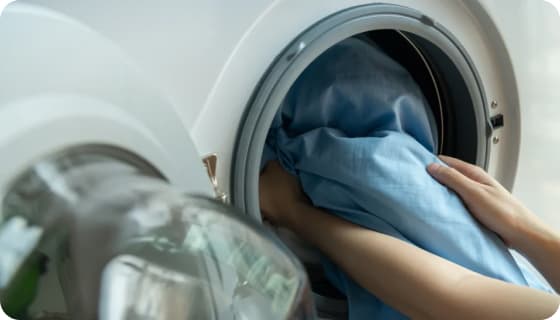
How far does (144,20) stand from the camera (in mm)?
443

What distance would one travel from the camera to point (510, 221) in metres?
0.72

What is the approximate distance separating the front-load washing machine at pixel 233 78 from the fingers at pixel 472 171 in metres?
0.07

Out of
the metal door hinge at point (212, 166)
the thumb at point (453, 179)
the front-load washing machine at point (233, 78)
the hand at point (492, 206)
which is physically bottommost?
the hand at point (492, 206)

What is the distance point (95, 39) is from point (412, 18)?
1.35ft

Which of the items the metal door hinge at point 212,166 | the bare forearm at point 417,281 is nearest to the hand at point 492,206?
the bare forearm at point 417,281

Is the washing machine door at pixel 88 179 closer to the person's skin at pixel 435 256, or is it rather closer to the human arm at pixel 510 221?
the person's skin at pixel 435 256

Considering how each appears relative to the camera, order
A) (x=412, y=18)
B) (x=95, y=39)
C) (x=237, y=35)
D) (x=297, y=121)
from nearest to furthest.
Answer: (x=95, y=39) < (x=237, y=35) < (x=412, y=18) < (x=297, y=121)

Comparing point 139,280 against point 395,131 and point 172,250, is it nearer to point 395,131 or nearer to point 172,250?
point 172,250

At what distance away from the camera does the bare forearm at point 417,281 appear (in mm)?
588

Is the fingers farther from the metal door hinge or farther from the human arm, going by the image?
the metal door hinge

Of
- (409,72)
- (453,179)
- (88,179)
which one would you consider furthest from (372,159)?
(88,179)

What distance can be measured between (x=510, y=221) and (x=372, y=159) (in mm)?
179

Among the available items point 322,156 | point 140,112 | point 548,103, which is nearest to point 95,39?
point 140,112

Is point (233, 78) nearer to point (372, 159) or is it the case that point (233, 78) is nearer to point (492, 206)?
point (372, 159)
